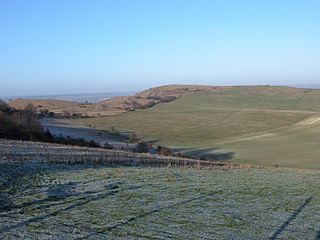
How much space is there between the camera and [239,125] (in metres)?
94.1

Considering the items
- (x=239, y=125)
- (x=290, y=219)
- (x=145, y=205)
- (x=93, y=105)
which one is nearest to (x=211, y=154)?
(x=239, y=125)

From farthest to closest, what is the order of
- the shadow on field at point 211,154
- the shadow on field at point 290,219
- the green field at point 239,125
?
1. the green field at point 239,125
2. the shadow on field at point 211,154
3. the shadow on field at point 290,219

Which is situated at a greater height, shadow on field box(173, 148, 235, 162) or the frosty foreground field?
the frosty foreground field

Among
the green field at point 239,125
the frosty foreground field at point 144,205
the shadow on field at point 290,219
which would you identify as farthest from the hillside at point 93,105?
the shadow on field at point 290,219

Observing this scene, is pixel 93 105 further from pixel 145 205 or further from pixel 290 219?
pixel 290 219

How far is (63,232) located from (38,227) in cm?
67

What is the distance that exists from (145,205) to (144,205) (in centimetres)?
3

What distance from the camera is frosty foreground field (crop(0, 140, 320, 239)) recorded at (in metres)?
11.4

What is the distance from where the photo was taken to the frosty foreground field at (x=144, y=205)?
37.3ft

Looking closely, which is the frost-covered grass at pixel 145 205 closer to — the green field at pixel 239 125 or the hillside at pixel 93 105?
the green field at pixel 239 125

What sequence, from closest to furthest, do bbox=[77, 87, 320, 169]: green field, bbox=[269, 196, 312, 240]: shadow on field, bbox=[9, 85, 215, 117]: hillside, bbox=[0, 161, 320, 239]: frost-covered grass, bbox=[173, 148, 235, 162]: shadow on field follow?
1. bbox=[0, 161, 320, 239]: frost-covered grass
2. bbox=[269, 196, 312, 240]: shadow on field
3. bbox=[173, 148, 235, 162]: shadow on field
4. bbox=[77, 87, 320, 169]: green field
5. bbox=[9, 85, 215, 117]: hillside

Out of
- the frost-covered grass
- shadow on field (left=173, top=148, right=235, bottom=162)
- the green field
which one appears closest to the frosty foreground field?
the frost-covered grass

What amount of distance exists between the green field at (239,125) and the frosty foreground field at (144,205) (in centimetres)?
3055

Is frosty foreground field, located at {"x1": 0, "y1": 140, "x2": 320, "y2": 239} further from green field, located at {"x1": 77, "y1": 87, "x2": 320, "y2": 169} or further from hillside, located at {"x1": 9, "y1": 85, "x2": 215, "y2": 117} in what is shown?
hillside, located at {"x1": 9, "y1": 85, "x2": 215, "y2": 117}
